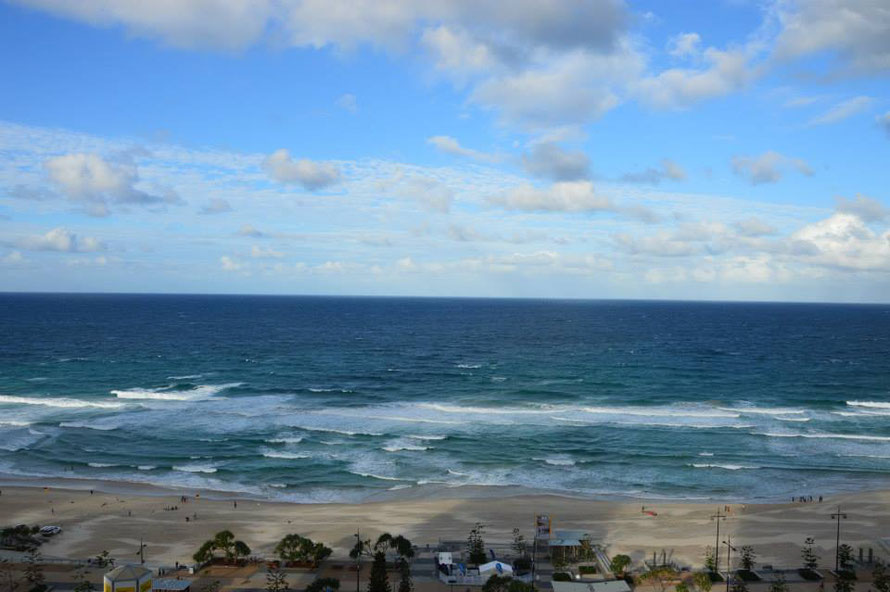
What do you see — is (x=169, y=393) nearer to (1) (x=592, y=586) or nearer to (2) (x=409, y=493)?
(2) (x=409, y=493)

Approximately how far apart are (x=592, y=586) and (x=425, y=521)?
14524 mm

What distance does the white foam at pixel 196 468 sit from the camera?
53.2 meters

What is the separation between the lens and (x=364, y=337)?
150m

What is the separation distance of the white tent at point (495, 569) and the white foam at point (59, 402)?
53307 mm

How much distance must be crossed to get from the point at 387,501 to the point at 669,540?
19.1 meters

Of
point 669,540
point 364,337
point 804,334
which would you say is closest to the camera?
point 669,540

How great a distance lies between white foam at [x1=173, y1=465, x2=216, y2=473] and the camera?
5325cm

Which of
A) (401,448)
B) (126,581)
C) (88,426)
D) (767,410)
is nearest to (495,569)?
(126,581)

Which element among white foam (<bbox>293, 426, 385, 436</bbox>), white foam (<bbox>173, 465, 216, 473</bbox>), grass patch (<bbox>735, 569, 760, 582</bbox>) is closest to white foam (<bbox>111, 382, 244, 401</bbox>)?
white foam (<bbox>293, 426, 385, 436</bbox>)

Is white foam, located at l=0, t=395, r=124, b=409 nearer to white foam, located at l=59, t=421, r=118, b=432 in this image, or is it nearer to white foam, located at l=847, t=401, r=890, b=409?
white foam, located at l=59, t=421, r=118, b=432

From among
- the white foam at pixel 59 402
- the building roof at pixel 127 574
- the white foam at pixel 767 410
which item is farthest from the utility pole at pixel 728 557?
the white foam at pixel 59 402

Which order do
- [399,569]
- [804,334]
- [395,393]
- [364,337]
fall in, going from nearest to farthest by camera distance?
[399,569] < [395,393] < [364,337] < [804,334]

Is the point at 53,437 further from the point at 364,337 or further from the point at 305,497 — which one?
the point at 364,337

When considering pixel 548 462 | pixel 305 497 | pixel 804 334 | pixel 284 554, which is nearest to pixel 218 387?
pixel 305 497
